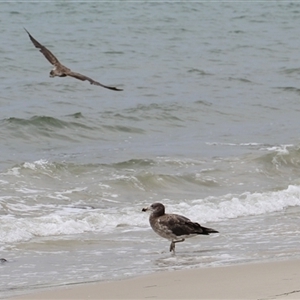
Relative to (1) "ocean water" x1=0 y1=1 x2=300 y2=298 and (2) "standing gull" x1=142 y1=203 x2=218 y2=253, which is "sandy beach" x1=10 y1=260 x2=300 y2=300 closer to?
(1) "ocean water" x1=0 y1=1 x2=300 y2=298

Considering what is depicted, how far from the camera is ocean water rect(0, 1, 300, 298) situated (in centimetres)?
749

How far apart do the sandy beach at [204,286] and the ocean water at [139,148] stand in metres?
0.35

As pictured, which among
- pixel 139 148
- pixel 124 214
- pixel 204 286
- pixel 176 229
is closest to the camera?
pixel 204 286

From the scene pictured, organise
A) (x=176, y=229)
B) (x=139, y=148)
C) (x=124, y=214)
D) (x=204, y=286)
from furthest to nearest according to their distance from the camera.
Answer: (x=139, y=148) < (x=124, y=214) < (x=176, y=229) < (x=204, y=286)

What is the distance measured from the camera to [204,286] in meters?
5.63

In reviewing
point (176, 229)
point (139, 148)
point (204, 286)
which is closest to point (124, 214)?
point (176, 229)

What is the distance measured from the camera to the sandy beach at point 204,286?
17.3 feet

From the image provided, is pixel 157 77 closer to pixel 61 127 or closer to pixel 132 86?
pixel 132 86

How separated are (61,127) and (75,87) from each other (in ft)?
15.4

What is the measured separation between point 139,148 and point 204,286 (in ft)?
26.1

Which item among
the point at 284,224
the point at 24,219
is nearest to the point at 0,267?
the point at 24,219

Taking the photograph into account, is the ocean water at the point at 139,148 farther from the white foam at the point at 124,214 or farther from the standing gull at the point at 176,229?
the standing gull at the point at 176,229

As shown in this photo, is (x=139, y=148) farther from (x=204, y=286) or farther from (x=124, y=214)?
(x=204, y=286)

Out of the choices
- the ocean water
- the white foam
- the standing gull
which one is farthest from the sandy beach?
the white foam
